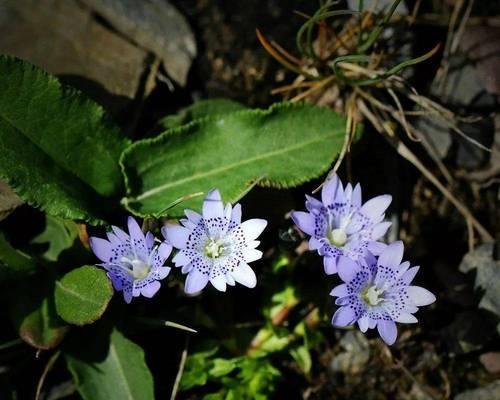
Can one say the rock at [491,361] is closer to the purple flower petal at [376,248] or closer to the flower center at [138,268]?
the purple flower petal at [376,248]

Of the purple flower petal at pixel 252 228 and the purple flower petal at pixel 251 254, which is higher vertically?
the purple flower petal at pixel 252 228

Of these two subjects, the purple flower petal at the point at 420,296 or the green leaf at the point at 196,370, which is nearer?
the purple flower petal at the point at 420,296

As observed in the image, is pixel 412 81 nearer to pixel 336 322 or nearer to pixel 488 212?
pixel 488 212

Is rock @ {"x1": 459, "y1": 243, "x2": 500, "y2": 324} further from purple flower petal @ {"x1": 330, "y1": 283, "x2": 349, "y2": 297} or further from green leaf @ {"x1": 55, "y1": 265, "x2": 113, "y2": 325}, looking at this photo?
green leaf @ {"x1": 55, "y1": 265, "x2": 113, "y2": 325}

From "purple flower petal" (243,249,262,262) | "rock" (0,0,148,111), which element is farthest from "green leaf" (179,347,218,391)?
"rock" (0,0,148,111)

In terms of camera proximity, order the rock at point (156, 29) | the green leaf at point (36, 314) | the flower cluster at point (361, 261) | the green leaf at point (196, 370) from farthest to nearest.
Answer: the rock at point (156, 29), the green leaf at point (196, 370), the green leaf at point (36, 314), the flower cluster at point (361, 261)

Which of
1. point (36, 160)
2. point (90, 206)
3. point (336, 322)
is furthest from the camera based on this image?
point (90, 206)

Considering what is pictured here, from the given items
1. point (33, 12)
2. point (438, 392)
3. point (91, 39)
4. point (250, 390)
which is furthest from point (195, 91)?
point (438, 392)

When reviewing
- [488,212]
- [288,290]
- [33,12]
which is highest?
[33,12]

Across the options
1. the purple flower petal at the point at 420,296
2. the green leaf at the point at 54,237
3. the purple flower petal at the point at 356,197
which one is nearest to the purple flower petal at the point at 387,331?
the purple flower petal at the point at 420,296
